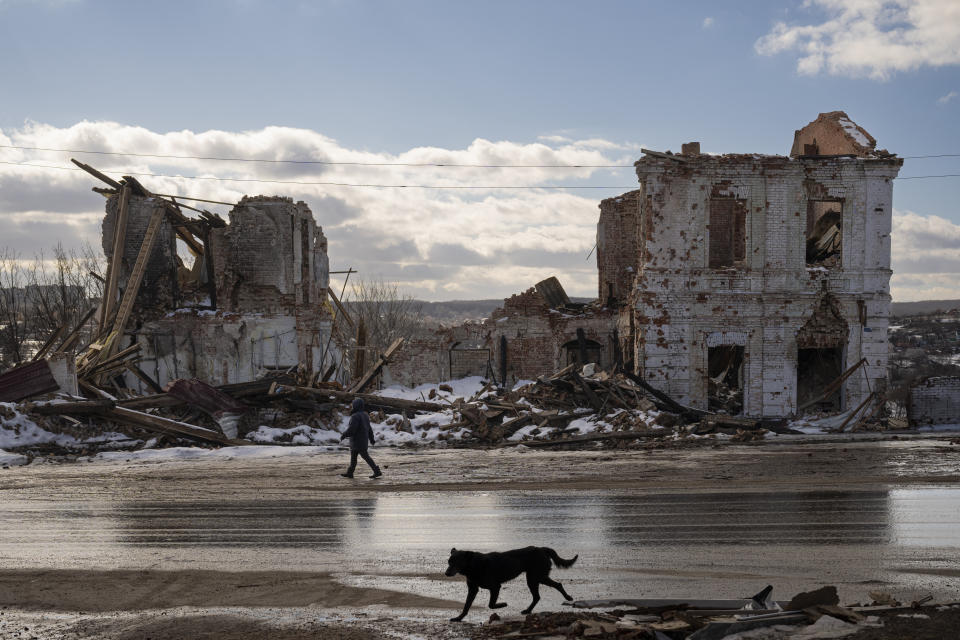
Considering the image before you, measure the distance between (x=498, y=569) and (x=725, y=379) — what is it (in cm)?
2364

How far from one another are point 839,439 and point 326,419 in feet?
44.0

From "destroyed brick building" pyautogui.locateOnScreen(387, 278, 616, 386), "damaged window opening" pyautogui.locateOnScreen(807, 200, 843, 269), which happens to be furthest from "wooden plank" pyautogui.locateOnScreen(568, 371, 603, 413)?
"damaged window opening" pyautogui.locateOnScreen(807, 200, 843, 269)

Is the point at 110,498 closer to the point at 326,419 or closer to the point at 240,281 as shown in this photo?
the point at 326,419

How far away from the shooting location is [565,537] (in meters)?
9.67

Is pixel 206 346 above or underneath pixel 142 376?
above

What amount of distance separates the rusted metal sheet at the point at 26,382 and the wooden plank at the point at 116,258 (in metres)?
5.99

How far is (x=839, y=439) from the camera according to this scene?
68.8 feet

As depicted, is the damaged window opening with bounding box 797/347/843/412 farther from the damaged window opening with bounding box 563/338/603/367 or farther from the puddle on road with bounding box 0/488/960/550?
the puddle on road with bounding box 0/488/960/550

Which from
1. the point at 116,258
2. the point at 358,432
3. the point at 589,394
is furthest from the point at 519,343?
the point at 358,432

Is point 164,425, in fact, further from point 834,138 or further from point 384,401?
point 834,138

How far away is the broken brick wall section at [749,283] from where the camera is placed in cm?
2477

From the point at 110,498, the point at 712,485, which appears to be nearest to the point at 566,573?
the point at 712,485

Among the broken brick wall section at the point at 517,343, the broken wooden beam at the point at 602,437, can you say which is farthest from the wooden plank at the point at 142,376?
the broken wooden beam at the point at 602,437

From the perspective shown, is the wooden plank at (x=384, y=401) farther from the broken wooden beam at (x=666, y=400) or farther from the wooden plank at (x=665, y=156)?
the wooden plank at (x=665, y=156)
